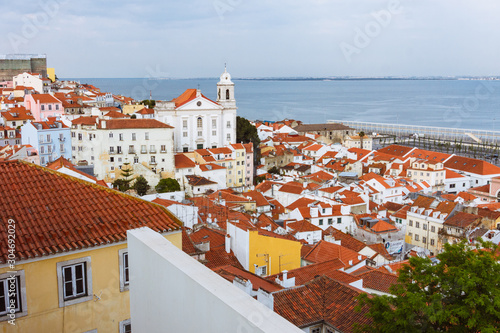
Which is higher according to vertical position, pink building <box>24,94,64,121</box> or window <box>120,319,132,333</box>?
pink building <box>24,94,64,121</box>

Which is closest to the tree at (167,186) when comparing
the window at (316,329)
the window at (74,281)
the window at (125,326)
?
the window at (316,329)

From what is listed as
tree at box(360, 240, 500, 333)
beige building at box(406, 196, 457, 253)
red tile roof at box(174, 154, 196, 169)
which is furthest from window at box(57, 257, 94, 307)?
red tile roof at box(174, 154, 196, 169)

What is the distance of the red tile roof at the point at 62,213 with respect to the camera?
13.4 ft

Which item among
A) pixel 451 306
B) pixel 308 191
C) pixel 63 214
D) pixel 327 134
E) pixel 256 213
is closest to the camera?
pixel 63 214

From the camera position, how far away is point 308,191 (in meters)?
26.8

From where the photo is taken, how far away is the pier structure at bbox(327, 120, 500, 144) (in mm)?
61491

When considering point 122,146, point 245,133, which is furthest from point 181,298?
point 245,133

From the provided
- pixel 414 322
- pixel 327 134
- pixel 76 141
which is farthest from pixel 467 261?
pixel 327 134

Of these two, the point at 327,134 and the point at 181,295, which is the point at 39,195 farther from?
the point at 327,134

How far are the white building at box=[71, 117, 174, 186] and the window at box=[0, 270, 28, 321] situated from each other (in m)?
27.6

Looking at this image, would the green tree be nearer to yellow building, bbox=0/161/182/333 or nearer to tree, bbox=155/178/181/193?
tree, bbox=155/178/181/193

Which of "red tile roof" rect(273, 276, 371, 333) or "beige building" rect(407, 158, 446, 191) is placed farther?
"beige building" rect(407, 158, 446, 191)

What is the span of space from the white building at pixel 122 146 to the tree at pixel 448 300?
89.2 feet

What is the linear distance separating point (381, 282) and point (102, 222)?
7.54m
